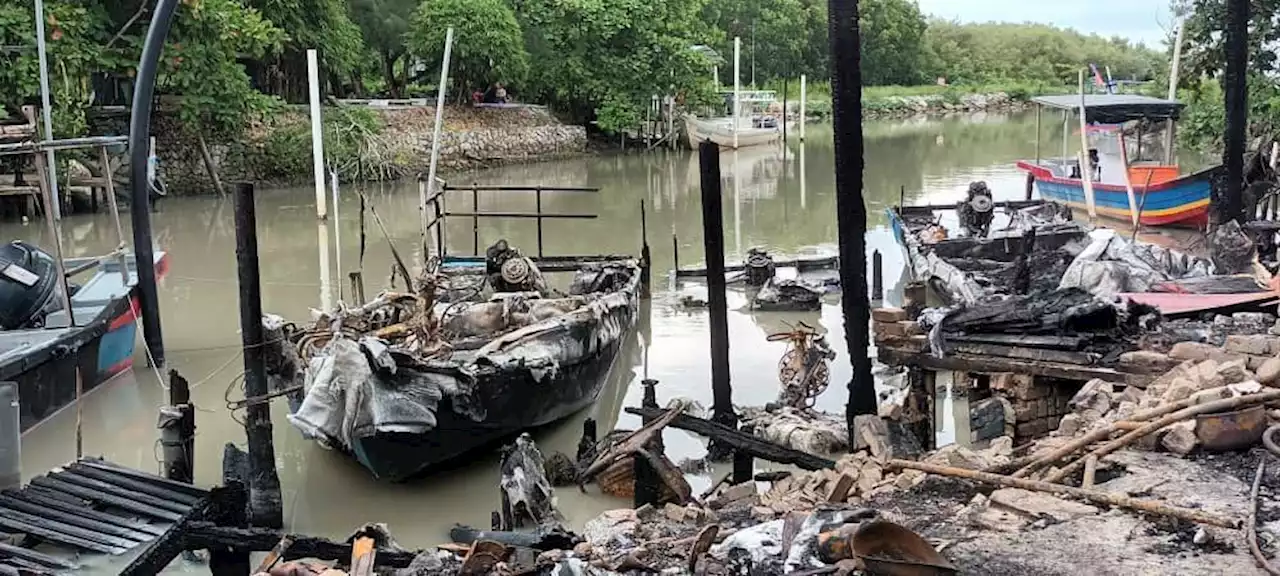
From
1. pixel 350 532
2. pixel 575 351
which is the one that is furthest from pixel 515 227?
pixel 350 532

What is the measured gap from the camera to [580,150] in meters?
41.6

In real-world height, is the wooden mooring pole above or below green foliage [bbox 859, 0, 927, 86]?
below

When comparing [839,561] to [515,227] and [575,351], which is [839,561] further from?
[515,227]

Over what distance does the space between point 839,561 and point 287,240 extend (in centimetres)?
1976

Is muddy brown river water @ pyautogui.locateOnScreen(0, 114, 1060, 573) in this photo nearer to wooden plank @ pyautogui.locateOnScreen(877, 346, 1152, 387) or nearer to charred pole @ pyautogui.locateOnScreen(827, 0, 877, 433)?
charred pole @ pyautogui.locateOnScreen(827, 0, 877, 433)

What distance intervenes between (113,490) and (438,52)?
96.1ft

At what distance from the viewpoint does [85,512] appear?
6.56 metres

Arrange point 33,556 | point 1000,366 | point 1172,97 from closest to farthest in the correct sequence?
point 33,556, point 1000,366, point 1172,97

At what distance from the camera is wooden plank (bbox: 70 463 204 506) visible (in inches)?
273

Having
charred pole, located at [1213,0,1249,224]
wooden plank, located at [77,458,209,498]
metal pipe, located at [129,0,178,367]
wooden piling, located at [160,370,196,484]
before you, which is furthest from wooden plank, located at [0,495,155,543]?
charred pole, located at [1213,0,1249,224]

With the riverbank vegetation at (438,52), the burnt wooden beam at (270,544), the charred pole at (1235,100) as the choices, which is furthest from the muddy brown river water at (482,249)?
the charred pole at (1235,100)

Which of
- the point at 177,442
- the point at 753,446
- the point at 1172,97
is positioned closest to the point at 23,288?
the point at 177,442

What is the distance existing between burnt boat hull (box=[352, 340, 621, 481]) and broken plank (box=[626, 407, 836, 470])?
1773mm

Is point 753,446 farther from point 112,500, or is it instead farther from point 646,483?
point 112,500
